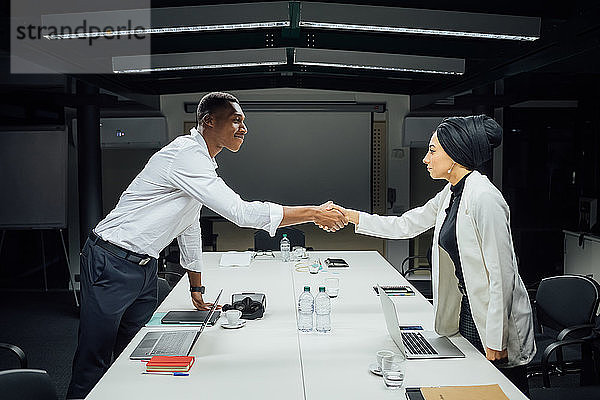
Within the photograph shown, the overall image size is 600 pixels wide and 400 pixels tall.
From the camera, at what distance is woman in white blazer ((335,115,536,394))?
255 cm

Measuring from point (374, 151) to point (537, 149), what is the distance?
2227mm

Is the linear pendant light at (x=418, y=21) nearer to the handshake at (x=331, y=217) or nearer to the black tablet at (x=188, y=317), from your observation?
the handshake at (x=331, y=217)

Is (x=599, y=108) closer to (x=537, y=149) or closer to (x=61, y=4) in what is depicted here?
(x=537, y=149)

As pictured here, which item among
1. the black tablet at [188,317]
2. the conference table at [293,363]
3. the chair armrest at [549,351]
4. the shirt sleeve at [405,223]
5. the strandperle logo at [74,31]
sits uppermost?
the strandperle logo at [74,31]

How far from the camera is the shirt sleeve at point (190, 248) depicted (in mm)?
3656

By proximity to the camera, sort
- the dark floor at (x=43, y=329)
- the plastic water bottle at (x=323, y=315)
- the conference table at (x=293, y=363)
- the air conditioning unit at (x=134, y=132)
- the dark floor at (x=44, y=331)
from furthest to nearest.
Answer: the air conditioning unit at (x=134, y=132)
the dark floor at (x=43, y=329)
the dark floor at (x=44, y=331)
the plastic water bottle at (x=323, y=315)
the conference table at (x=293, y=363)

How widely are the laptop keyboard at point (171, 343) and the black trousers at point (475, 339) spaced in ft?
4.30

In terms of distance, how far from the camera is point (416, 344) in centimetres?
280

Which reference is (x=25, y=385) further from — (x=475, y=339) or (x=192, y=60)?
(x=192, y=60)

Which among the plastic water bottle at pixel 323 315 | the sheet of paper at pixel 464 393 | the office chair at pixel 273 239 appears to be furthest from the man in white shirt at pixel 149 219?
the office chair at pixel 273 239

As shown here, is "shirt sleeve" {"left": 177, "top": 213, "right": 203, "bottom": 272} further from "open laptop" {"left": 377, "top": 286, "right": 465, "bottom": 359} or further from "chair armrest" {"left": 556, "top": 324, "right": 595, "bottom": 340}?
"chair armrest" {"left": 556, "top": 324, "right": 595, "bottom": 340}

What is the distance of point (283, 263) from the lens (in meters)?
5.23

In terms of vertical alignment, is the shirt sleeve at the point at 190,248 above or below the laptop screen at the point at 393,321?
above

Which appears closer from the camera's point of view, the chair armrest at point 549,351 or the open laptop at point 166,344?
the open laptop at point 166,344
